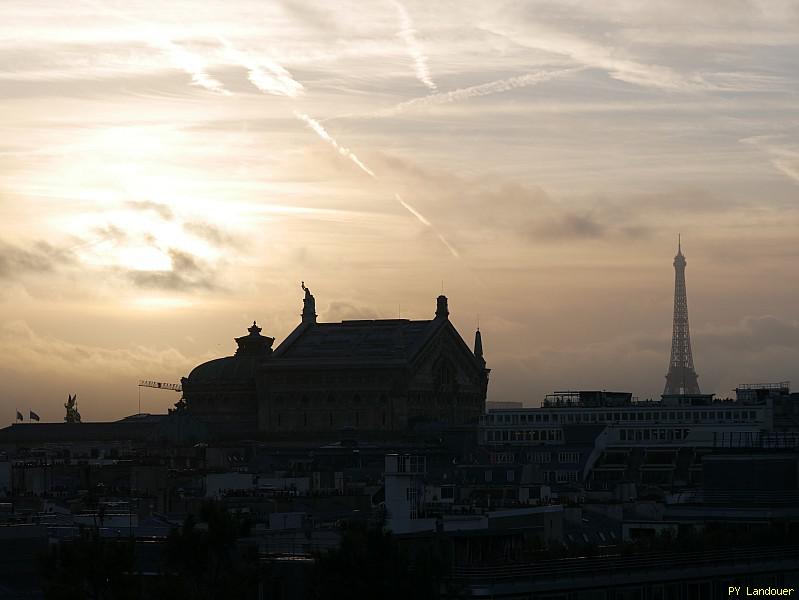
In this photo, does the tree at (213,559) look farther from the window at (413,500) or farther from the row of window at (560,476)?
the row of window at (560,476)

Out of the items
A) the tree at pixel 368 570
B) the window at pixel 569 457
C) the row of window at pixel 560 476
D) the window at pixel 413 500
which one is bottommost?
the tree at pixel 368 570

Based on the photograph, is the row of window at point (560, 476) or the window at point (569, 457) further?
the window at point (569, 457)

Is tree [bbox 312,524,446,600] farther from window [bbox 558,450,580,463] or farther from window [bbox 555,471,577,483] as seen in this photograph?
window [bbox 558,450,580,463]

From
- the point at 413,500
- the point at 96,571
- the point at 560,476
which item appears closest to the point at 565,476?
the point at 560,476

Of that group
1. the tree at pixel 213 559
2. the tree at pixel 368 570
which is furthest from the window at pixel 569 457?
the tree at pixel 368 570

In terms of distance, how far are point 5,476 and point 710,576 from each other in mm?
77472

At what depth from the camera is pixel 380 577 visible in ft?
253

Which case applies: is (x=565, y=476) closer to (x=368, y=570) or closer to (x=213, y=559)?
(x=213, y=559)

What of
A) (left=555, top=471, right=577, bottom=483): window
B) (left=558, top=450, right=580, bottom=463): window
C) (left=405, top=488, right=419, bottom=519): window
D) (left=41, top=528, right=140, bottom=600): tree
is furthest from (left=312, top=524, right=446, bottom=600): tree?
(left=558, top=450, right=580, bottom=463): window

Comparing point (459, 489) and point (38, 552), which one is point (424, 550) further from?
point (459, 489)

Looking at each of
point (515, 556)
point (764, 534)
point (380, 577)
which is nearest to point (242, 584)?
point (380, 577)

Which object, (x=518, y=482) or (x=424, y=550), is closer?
(x=424, y=550)

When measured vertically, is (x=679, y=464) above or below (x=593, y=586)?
above

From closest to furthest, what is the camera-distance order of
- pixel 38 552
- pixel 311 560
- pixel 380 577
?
pixel 380 577 < pixel 311 560 < pixel 38 552
